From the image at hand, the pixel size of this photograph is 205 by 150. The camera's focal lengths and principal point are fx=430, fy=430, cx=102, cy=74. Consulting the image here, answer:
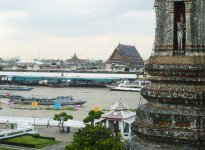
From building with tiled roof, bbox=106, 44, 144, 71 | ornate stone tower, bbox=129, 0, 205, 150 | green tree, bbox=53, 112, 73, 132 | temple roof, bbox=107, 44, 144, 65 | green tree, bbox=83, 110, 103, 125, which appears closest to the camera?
ornate stone tower, bbox=129, 0, 205, 150

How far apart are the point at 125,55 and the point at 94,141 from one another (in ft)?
327

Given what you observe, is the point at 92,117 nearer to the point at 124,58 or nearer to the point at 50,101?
the point at 50,101

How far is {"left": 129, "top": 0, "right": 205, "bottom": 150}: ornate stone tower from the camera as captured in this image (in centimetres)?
894

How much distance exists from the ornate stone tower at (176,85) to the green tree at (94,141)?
20.4 feet

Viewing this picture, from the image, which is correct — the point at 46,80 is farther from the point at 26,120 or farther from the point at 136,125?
the point at 136,125

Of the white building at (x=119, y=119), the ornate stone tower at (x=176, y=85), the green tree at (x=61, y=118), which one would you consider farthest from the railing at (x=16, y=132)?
the ornate stone tower at (x=176, y=85)

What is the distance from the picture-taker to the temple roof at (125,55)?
116 m

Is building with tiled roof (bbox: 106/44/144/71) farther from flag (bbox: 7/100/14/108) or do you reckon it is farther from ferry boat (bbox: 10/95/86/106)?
flag (bbox: 7/100/14/108)

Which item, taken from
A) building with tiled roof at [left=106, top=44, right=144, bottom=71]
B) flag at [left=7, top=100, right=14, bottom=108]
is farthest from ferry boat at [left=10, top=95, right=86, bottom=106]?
building with tiled roof at [left=106, top=44, right=144, bottom=71]

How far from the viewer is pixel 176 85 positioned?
937 cm

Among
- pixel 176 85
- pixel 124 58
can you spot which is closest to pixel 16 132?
pixel 176 85

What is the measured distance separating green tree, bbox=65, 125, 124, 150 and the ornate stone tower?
6.23 m

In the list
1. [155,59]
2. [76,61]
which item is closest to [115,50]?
[76,61]

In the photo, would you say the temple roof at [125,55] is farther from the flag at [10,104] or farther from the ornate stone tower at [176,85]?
the ornate stone tower at [176,85]
